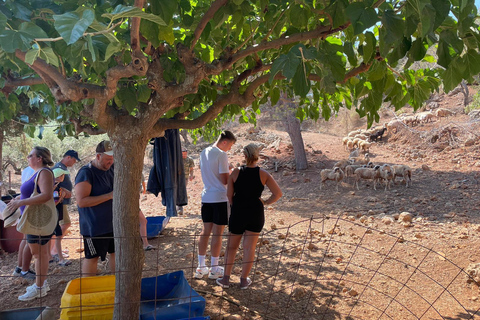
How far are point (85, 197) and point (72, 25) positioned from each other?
8.42ft

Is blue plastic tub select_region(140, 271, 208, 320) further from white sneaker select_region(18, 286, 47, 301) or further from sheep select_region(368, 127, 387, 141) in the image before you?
sheep select_region(368, 127, 387, 141)

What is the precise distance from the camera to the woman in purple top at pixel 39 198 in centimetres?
393

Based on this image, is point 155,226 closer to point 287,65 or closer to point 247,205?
point 247,205

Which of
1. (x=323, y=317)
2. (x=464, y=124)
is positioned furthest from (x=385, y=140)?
(x=323, y=317)

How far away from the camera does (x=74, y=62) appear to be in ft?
7.10

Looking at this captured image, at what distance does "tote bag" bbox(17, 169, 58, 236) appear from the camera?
4070 mm

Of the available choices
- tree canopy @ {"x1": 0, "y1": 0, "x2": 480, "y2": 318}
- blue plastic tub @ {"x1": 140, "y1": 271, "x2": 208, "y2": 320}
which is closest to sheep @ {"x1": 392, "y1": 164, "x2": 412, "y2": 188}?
tree canopy @ {"x1": 0, "y1": 0, "x2": 480, "y2": 318}

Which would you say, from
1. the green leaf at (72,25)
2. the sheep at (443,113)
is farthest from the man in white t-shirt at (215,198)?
the sheep at (443,113)

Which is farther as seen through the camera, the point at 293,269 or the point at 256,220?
the point at 293,269

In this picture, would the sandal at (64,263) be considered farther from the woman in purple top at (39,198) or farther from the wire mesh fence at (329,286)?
the woman in purple top at (39,198)

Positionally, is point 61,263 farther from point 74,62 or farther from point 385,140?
point 385,140

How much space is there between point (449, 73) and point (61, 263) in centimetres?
504

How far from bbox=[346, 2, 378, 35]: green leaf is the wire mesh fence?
193 centimetres

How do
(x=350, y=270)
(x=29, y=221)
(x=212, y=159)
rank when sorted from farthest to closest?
(x=350, y=270), (x=212, y=159), (x=29, y=221)
